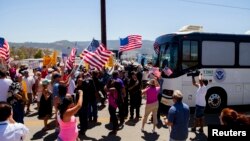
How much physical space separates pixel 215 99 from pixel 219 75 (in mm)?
982

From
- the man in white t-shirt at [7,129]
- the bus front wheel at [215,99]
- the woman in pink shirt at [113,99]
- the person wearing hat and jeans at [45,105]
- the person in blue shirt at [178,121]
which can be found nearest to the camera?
the man in white t-shirt at [7,129]

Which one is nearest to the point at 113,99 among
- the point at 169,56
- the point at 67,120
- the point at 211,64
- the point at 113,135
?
the point at 113,135

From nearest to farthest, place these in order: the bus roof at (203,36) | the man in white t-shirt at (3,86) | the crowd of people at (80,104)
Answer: the crowd of people at (80,104) < the man in white t-shirt at (3,86) < the bus roof at (203,36)

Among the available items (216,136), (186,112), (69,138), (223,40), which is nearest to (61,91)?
(69,138)

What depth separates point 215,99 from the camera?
485 inches

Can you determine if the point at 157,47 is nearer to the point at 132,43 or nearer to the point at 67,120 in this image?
the point at 132,43

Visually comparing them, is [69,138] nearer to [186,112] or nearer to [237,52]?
[186,112]

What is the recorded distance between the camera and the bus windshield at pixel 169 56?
11.9 meters

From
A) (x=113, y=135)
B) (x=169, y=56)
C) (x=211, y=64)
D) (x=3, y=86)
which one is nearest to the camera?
(x=3, y=86)

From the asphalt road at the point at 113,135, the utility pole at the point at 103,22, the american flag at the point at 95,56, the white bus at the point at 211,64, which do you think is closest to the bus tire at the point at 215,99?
the white bus at the point at 211,64

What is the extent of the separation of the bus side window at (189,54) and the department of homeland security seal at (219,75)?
39.1 inches

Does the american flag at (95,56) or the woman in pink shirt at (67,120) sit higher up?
the american flag at (95,56)

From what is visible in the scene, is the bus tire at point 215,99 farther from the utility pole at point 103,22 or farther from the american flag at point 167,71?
the utility pole at point 103,22

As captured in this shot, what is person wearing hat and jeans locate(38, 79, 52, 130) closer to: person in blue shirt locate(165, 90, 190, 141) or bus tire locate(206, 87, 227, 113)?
person in blue shirt locate(165, 90, 190, 141)
